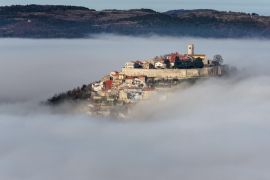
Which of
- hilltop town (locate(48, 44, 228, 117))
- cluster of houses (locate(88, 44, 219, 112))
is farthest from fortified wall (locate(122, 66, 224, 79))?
cluster of houses (locate(88, 44, 219, 112))

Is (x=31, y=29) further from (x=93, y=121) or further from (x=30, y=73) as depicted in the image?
(x=93, y=121)

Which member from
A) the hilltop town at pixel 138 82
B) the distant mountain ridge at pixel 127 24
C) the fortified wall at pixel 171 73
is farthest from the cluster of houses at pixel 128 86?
the distant mountain ridge at pixel 127 24

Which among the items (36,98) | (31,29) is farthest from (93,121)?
(31,29)

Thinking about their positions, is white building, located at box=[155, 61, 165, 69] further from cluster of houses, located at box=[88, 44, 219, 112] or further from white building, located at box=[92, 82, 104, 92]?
white building, located at box=[92, 82, 104, 92]

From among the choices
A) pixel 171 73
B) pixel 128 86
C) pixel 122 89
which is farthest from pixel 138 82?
pixel 171 73

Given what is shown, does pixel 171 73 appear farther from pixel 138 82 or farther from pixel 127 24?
pixel 127 24
